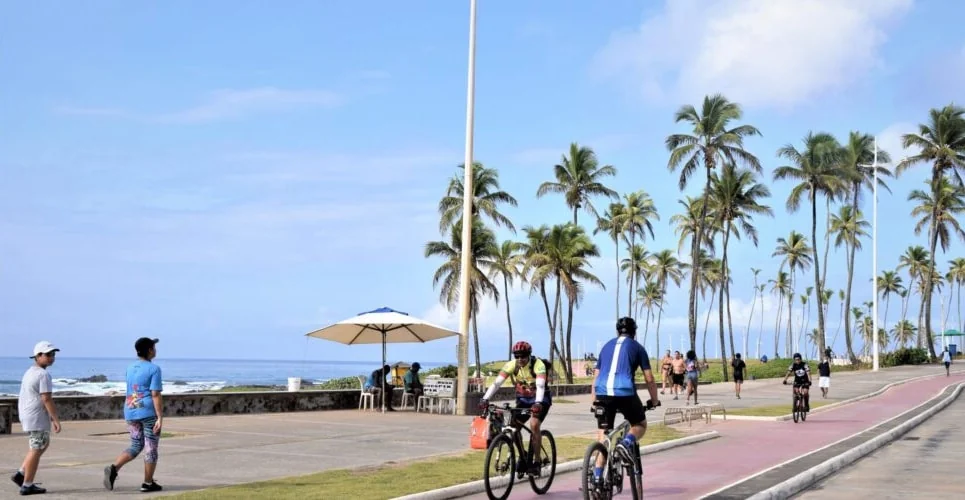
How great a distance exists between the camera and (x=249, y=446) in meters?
15.4

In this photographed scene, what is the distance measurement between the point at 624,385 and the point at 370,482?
3410 mm

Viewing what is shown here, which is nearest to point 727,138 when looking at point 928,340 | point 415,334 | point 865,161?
point 865,161

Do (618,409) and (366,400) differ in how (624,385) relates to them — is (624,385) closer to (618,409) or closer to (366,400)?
(618,409)

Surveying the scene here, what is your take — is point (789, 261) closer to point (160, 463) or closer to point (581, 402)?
point (581, 402)

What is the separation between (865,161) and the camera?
7588 centimetres

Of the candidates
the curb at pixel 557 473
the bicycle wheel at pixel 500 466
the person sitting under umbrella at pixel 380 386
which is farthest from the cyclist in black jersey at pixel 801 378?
the bicycle wheel at pixel 500 466

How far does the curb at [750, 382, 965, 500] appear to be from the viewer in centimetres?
1084

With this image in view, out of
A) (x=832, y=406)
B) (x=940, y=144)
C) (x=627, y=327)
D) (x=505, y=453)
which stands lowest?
(x=832, y=406)

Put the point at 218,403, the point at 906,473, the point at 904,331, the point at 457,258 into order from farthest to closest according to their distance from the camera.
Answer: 1. the point at 904,331
2. the point at 457,258
3. the point at 218,403
4. the point at 906,473

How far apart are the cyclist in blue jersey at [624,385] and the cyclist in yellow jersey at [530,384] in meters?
1.15

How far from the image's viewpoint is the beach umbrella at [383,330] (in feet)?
82.6

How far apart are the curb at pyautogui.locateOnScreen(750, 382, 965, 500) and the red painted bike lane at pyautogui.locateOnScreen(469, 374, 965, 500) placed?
777mm

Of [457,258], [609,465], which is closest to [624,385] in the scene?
[609,465]

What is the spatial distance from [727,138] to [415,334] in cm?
3843
